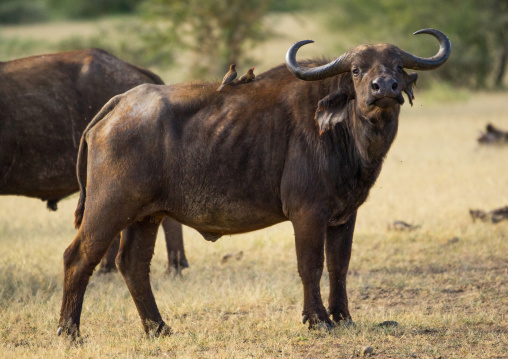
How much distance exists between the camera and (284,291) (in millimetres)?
7672

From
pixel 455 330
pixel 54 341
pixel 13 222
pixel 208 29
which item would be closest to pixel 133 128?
pixel 54 341

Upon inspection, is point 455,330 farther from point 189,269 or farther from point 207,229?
point 189,269

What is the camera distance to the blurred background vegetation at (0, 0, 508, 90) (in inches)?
1045

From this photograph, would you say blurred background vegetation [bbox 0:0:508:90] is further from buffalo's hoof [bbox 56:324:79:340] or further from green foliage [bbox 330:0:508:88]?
buffalo's hoof [bbox 56:324:79:340]

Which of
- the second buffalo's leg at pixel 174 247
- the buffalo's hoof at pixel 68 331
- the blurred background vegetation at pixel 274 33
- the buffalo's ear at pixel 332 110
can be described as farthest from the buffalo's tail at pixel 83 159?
the blurred background vegetation at pixel 274 33

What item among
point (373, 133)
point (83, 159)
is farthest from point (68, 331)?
point (373, 133)

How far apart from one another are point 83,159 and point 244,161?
142 cm

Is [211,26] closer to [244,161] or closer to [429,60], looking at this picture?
[244,161]

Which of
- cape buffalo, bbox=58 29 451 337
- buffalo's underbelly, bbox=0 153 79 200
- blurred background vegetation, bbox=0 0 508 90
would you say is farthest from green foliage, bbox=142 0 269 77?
cape buffalo, bbox=58 29 451 337

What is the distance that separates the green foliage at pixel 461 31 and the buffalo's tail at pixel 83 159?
79.2 ft

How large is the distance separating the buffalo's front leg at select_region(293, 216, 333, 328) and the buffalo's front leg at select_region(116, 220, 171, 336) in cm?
122

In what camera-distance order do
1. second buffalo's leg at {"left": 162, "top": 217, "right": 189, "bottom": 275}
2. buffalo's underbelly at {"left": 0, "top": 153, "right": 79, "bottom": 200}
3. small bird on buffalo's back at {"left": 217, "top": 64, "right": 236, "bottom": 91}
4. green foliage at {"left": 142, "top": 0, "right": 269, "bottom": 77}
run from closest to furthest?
1. small bird on buffalo's back at {"left": 217, "top": 64, "right": 236, "bottom": 91}
2. buffalo's underbelly at {"left": 0, "top": 153, "right": 79, "bottom": 200}
3. second buffalo's leg at {"left": 162, "top": 217, "right": 189, "bottom": 275}
4. green foliage at {"left": 142, "top": 0, "right": 269, "bottom": 77}

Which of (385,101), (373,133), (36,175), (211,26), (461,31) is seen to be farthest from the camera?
(461,31)

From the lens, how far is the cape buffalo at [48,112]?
7777mm
